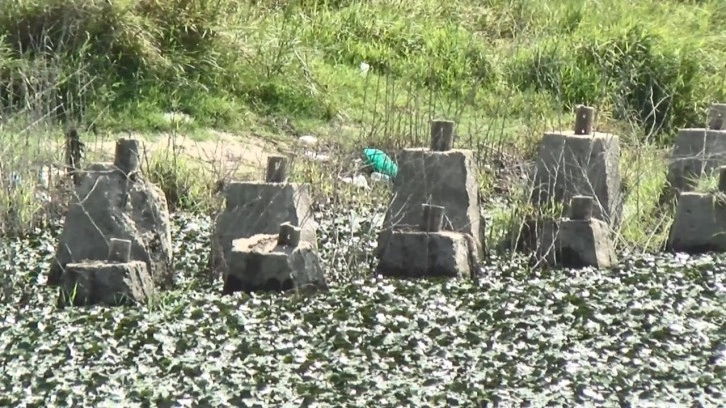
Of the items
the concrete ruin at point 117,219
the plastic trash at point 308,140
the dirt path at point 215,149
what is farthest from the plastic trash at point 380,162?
the concrete ruin at point 117,219

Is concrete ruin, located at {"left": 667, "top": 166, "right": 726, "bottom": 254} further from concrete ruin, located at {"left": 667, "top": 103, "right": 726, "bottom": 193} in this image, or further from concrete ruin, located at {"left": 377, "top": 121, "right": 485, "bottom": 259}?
concrete ruin, located at {"left": 377, "top": 121, "right": 485, "bottom": 259}

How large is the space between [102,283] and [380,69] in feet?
18.2

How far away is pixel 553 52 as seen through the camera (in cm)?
1103

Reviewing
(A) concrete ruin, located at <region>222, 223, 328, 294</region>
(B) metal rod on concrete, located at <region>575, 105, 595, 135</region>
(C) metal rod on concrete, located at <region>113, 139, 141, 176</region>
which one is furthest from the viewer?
(B) metal rod on concrete, located at <region>575, 105, 595, 135</region>

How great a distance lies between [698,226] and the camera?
7.00 meters

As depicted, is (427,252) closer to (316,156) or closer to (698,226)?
(698,226)

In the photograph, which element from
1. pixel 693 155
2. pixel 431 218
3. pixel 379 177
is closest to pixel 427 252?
pixel 431 218

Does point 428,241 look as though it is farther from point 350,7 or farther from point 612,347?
point 350,7

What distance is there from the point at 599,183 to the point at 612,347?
174 cm

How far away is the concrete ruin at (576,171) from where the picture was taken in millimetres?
7047

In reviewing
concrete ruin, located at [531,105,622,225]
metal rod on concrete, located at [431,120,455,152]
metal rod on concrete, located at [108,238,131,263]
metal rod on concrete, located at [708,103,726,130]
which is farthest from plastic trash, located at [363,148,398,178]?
metal rod on concrete, located at [108,238,131,263]

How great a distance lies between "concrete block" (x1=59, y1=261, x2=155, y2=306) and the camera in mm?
5629

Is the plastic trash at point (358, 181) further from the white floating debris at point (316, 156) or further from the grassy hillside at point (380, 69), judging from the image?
the grassy hillside at point (380, 69)

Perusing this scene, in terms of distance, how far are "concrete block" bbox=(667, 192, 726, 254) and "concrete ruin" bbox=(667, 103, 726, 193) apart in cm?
66
